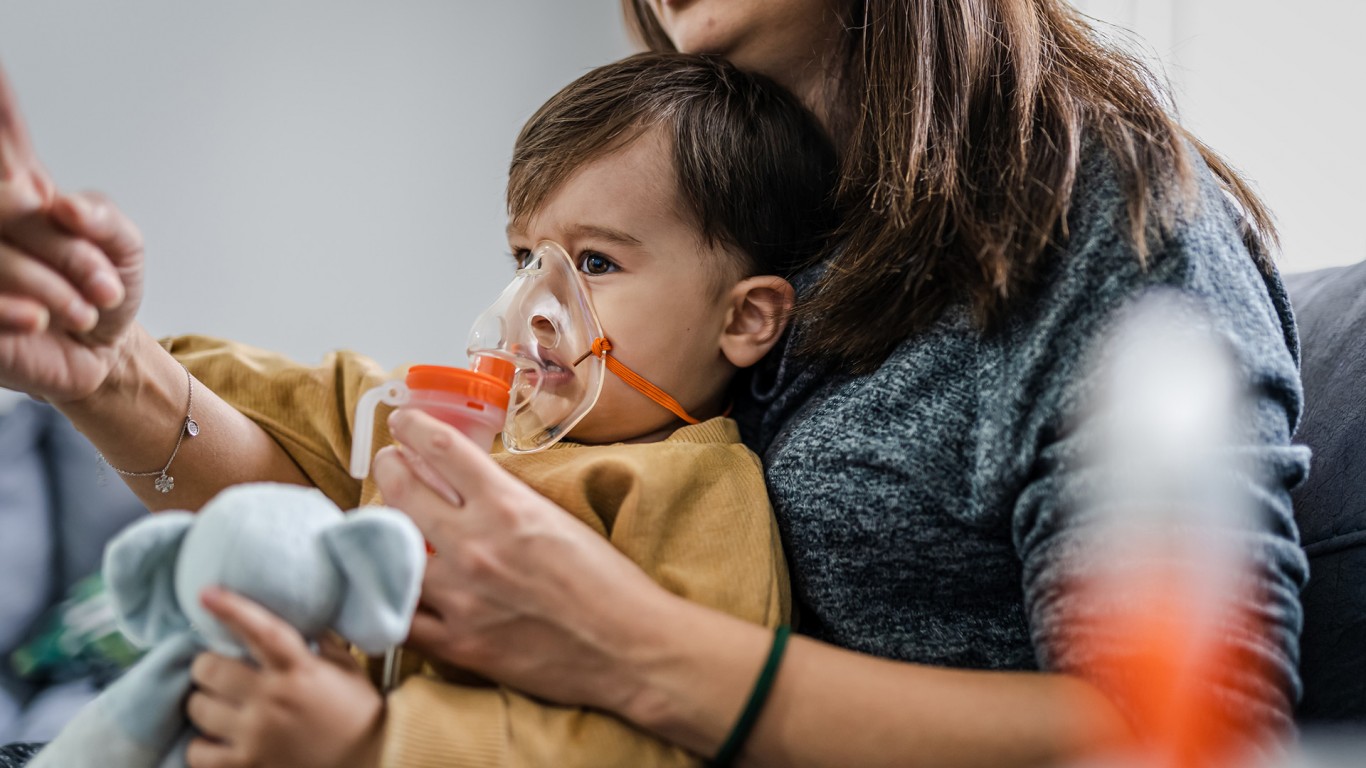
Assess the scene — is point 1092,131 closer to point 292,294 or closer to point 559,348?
point 559,348

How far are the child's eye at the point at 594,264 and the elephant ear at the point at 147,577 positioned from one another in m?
0.59

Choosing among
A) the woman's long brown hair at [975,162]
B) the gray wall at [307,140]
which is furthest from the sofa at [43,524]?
the woman's long brown hair at [975,162]

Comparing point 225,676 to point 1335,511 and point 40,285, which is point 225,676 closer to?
point 40,285

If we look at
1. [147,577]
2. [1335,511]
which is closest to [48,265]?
[147,577]

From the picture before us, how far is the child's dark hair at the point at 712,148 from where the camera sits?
1.22 metres

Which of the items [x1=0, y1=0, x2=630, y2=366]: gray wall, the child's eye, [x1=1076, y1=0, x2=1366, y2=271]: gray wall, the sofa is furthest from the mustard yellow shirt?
[x1=0, y1=0, x2=630, y2=366]: gray wall

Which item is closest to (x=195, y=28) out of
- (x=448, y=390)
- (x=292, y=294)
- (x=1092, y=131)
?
(x=292, y=294)

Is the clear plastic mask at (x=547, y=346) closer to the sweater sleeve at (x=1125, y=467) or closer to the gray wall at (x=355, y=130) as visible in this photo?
the sweater sleeve at (x=1125, y=467)

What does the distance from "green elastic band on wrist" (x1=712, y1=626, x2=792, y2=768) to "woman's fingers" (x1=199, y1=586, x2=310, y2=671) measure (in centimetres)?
35

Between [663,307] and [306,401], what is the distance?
513 mm

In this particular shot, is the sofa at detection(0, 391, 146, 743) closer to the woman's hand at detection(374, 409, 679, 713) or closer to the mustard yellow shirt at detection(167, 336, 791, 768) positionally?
the mustard yellow shirt at detection(167, 336, 791, 768)

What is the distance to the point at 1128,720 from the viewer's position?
78 centimetres

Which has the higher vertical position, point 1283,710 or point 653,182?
point 653,182

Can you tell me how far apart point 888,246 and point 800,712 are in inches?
18.7
